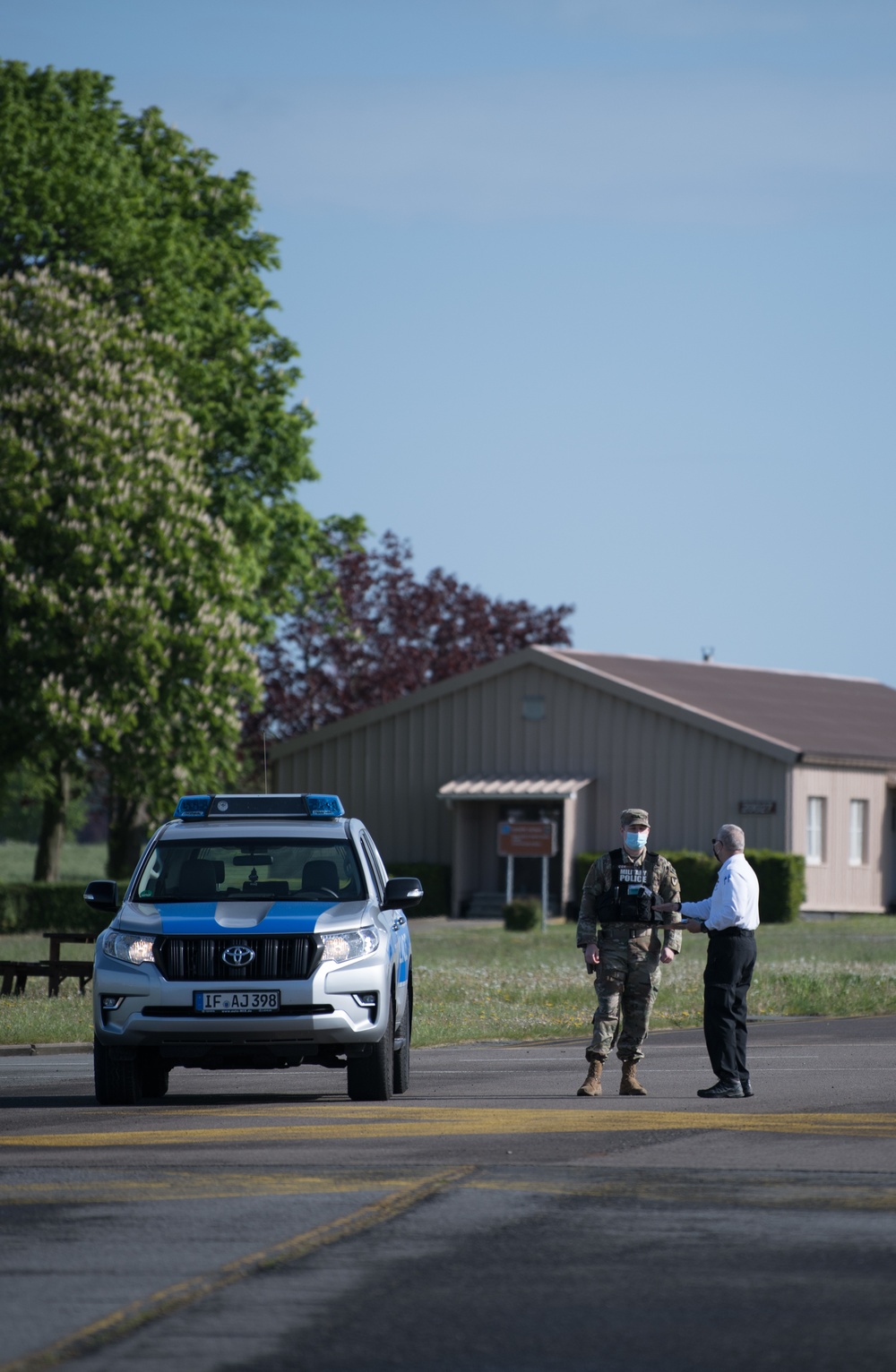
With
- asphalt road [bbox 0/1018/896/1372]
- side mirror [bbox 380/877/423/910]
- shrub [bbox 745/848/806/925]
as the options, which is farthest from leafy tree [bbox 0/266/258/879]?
asphalt road [bbox 0/1018/896/1372]

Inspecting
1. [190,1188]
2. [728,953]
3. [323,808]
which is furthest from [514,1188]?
[323,808]

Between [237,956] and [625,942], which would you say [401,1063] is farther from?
[625,942]

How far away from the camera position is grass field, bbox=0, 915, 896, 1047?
2080cm

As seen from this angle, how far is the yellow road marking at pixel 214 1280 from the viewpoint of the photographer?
6648mm

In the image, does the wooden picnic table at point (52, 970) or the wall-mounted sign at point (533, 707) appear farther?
the wall-mounted sign at point (533, 707)

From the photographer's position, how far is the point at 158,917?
14.2 m

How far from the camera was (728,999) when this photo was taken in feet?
48.4

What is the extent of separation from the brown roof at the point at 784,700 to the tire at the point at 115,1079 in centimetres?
3178

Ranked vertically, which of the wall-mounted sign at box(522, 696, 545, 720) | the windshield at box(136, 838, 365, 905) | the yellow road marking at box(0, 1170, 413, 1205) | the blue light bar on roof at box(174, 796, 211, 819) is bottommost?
the yellow road marking at box(0, 1170, 413, 1205)

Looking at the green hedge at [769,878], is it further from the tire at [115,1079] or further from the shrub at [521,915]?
the tire at [115,1079]

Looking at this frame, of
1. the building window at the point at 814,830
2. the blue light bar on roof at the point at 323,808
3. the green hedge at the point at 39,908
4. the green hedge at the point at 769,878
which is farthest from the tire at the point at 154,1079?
the building window at the point at 814,830

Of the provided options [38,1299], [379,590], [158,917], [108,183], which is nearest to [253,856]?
[158,917]

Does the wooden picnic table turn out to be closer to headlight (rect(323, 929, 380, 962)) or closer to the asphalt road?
the asphalt road

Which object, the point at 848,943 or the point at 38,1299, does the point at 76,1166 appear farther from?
the point at 848,943
